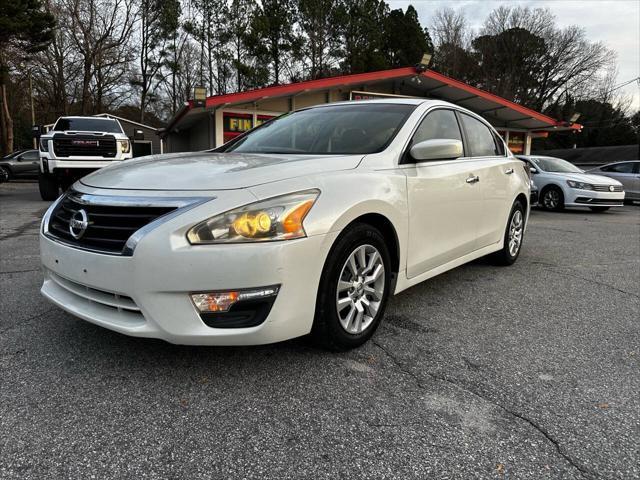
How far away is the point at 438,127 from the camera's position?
3795mm

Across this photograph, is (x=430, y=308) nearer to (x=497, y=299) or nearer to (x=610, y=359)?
(x=497, y=299)

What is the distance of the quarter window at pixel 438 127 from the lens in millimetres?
3520

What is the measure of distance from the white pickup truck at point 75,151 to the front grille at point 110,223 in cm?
966

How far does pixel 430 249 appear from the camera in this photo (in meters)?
3.43

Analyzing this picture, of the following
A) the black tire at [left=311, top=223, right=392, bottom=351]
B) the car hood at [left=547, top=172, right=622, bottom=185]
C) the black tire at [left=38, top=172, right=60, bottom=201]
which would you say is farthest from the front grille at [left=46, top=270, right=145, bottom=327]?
the car hood at [left=547, top=172, right=622, bottom=185]

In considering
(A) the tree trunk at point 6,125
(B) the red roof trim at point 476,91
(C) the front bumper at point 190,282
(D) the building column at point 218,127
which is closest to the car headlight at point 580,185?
(B) the red roof trim at point 476,91

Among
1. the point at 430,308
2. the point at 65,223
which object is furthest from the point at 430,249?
the point at 65,223

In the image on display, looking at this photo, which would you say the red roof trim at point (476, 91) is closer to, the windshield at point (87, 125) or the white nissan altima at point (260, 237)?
the windshield at point (87, 125)

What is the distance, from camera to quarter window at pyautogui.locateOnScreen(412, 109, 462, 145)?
3520 millimetres

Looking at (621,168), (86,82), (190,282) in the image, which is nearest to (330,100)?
(621,168)

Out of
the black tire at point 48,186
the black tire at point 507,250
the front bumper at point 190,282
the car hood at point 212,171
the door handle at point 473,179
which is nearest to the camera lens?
the front bumper at point 190,282

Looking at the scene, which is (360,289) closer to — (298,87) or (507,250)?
(507,250)

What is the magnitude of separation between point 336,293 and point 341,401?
57 cm

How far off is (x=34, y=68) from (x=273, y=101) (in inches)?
915
